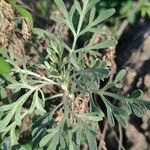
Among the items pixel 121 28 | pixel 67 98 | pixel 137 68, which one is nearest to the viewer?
pixel 67 98

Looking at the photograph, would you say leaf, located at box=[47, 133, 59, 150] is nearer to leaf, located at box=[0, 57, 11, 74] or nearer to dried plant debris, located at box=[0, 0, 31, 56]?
leaf, located at box=[0, 57, 11, 74]

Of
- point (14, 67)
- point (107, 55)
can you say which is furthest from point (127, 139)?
point (14, 67)

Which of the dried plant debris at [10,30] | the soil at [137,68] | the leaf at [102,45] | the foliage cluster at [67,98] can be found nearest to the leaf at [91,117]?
the foliage cluster at [67,98]

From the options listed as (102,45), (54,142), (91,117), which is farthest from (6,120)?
(102,45)

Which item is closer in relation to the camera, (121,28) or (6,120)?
(6,120)

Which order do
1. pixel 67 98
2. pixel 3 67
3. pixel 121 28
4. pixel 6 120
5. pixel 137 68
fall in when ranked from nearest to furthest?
pixel 3 67 < pixel 6 120 < pixel 67 98 < pixel 137 68 < pixel 121 28

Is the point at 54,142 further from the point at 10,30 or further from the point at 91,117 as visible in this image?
the point at 10,30

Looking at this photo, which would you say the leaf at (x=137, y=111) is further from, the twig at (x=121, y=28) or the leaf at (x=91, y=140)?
the twig at (x=121, y=28)

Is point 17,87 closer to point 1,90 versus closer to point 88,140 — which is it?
point 1,90

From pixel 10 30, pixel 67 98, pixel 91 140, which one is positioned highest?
pixel 10 30

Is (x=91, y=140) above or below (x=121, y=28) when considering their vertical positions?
below

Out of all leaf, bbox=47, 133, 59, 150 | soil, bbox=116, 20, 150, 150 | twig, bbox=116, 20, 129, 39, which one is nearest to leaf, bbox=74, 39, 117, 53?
leaf, bbox=47, 133, 59, 150
